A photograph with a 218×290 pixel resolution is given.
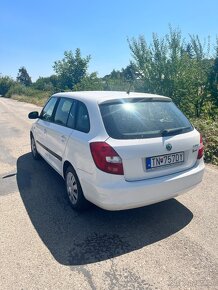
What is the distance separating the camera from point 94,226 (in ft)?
11.1

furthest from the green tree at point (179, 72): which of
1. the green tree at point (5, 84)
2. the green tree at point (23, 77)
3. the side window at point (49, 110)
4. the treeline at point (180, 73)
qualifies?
the green tree at point (23, 77)

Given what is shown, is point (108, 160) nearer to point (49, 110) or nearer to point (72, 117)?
point (72, 117)

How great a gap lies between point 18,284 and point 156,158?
1891 mm

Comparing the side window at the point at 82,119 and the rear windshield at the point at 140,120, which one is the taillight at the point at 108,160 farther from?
the side window at the point at 82,119

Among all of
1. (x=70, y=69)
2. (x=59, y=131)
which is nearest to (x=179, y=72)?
(x=59, y=131)

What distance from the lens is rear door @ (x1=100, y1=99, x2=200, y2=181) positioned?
9.75ft

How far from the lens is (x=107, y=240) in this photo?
309cm

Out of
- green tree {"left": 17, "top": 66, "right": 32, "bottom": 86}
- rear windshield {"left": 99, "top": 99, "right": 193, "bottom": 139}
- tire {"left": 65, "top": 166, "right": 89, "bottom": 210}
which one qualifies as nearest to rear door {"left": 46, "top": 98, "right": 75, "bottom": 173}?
tire {"left": 65, "top": 166, "right": 89, "bottom": 210}

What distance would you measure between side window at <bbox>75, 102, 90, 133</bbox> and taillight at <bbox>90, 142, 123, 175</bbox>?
487 millimetres

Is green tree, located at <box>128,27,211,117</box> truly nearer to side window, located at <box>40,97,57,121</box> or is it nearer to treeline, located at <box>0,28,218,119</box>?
treeline, located at <box>0,28,218,119</box>

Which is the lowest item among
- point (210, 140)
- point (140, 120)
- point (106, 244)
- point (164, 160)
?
point (106, 244)

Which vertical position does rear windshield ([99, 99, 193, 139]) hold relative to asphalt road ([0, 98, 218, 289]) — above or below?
above

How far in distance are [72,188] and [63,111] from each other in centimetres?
132

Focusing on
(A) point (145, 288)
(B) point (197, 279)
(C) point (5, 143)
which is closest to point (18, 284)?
(A) point (145, 288)
